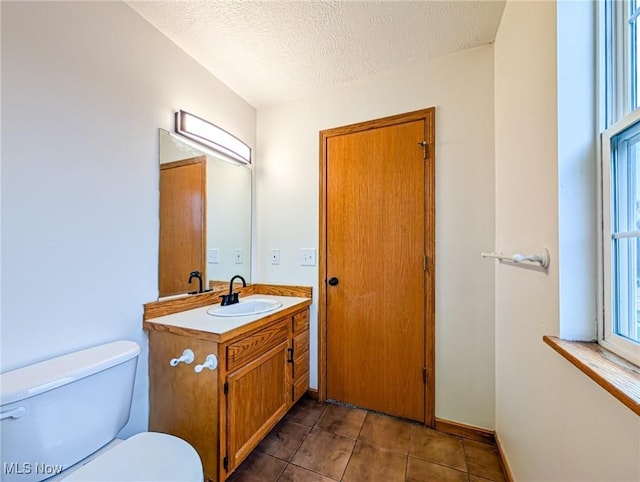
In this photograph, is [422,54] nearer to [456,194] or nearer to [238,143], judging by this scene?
[456,194]

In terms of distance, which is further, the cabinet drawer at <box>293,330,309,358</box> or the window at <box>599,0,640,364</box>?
the cabinet drawer at <box>293,330,309,358</box>

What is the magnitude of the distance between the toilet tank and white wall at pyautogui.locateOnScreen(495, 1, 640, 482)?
5.10ft

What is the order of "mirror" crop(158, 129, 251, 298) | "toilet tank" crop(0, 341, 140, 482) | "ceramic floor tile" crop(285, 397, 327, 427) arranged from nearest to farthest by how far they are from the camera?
1. "toilet tank" crop(0, 341, 140, 482)
2. "mirror" crop(158, 129, 251, 298)
3. "ceramic floor tile" crop(285, 397, 327, 427)

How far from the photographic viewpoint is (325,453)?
4.68 feet

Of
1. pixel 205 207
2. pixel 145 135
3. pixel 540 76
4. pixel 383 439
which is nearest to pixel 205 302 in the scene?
pixel 205 207

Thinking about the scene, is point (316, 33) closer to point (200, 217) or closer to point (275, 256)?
point (200, 217)

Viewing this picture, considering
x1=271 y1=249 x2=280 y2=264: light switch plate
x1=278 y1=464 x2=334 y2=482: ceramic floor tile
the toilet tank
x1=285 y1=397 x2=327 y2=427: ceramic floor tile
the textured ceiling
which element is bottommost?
x1=285 y1=397 x2=327 y2=427: ceramic floor tile

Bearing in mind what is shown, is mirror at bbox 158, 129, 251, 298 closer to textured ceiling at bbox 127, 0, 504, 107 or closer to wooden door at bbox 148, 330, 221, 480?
wooden door at bbox 148, 330, 221, 480

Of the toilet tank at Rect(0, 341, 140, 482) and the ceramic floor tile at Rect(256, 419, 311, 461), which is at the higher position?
the toilet tank at Rect(0, 341, 140, 482)

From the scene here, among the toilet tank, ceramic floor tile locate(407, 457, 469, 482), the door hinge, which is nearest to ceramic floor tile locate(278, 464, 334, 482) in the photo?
ceramic floor tile locate(407, 457, 469, 482)

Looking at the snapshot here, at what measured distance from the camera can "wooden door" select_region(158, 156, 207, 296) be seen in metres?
1.46

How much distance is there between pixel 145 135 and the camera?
1371mm

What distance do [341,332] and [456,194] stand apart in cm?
121

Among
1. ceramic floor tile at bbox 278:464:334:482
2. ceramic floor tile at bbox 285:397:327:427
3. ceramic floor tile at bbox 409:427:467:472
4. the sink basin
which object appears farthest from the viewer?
ceramic floor tile at bbox 285:397:327:427
